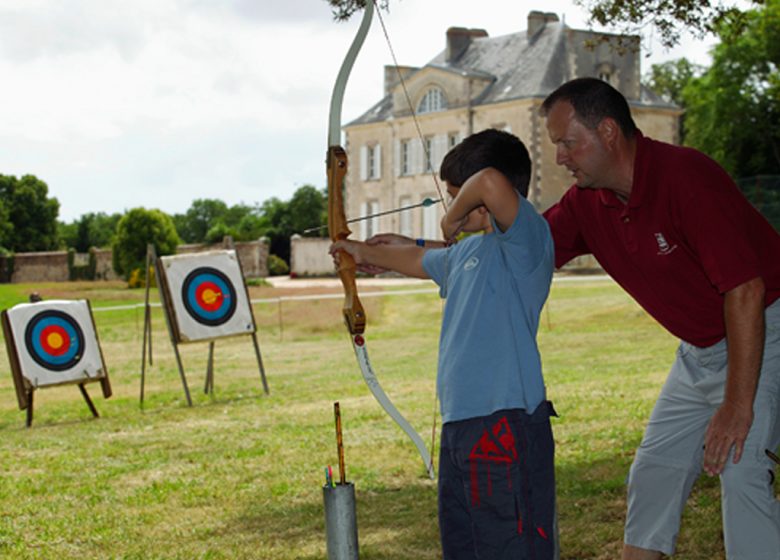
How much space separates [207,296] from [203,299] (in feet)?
0.18

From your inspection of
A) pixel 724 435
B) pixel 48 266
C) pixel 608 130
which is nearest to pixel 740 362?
pixel 724 435

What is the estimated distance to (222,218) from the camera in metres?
55.9

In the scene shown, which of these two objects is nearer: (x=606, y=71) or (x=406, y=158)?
(x=606, y=71)

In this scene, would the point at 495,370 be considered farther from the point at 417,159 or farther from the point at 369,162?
the point at 369,162

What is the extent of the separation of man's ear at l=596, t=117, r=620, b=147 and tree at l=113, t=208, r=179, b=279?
30.9m

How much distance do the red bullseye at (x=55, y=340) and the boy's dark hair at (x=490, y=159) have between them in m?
6.57

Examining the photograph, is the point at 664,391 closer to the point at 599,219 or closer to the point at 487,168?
the point at 599,219

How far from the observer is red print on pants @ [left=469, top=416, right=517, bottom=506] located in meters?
2.63

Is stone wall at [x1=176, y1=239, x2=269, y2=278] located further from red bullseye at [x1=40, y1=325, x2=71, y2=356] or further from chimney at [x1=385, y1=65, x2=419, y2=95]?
red bullseye at [x1=40, y1=325, x2=71, y2=356]

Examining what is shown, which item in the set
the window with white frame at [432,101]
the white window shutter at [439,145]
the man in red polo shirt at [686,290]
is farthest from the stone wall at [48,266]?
the man in red polo shirt at [686,290]

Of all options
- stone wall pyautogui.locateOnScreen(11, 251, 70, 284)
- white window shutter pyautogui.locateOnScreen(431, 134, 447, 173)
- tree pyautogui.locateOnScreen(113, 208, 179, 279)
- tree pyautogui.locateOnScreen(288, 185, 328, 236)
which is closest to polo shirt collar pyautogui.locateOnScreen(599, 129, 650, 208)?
tree pyautogui.locateOnScreen(113, 208, 179, 279)

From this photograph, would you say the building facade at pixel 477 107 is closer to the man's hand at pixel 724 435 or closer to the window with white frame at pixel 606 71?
the window with white frame at pixel 606 71

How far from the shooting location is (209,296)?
31.9ft

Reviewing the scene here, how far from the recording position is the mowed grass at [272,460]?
4465 mm
